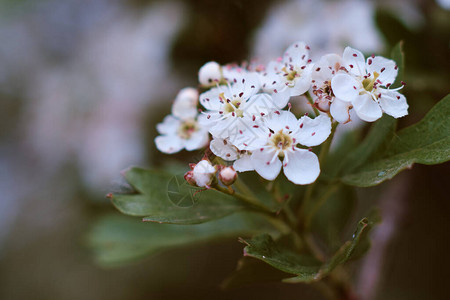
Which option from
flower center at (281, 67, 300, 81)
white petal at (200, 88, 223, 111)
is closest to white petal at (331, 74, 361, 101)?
flower center at (281, 67, 300, 81)

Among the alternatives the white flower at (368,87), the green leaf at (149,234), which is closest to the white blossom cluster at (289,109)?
the white flower at (368,87)

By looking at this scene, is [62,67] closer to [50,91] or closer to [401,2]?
[50,91]

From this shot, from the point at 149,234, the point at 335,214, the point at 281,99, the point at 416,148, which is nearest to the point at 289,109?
the point at 281,99

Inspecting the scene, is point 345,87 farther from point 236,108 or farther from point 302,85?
point 236,108

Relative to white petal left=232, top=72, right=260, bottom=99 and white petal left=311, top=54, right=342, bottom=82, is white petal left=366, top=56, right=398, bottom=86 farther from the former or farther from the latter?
white petal left=232, top=72, right=260, bottom=99

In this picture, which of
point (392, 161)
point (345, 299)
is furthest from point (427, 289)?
point (392, 161)

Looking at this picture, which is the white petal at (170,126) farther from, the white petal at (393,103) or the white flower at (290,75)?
the white petal at (393,103)
